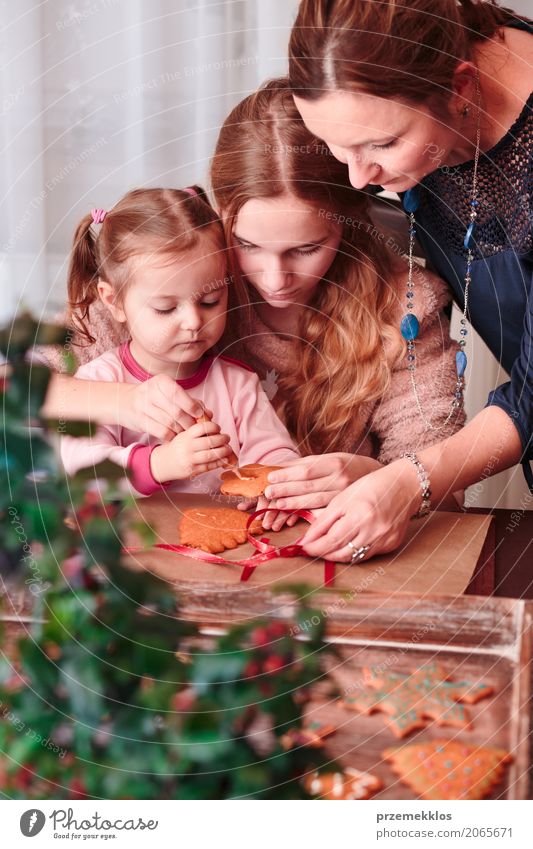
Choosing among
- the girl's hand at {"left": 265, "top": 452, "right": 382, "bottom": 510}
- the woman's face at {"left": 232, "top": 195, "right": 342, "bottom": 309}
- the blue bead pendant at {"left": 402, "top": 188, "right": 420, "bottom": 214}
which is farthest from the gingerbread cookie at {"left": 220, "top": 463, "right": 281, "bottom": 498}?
the blue bead pendant at {"left": 402, "top": 188, "right": 420, "bottom": 214}

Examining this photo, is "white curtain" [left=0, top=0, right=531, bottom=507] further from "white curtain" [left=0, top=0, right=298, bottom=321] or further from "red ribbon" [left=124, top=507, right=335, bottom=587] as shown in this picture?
"red ribbon" [left=124, top=507, right=335, bottom=587]

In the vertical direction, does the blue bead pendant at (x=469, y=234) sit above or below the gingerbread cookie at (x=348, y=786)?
above

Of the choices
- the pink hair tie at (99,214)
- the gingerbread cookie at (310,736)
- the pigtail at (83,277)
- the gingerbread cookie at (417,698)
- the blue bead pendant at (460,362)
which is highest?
the pink hair tie at (99,214)

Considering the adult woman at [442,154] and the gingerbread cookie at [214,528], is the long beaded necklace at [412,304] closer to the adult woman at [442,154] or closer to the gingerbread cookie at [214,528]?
the adult woman at [442,154]

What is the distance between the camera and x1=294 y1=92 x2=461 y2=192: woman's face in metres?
0.67

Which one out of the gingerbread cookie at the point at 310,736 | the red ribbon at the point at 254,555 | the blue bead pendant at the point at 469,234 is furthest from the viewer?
the blue bead pendant at the point at 469,234

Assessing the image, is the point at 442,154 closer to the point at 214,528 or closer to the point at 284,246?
the point at 284,246

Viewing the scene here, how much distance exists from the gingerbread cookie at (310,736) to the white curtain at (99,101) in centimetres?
38

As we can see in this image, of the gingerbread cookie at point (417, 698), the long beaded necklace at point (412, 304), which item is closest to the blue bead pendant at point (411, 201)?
the long beaded necklace at point (412, 304)

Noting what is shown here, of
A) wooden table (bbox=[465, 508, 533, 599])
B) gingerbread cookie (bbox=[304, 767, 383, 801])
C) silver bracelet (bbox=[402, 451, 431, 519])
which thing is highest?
silver bracelet (bbox=[402, 451, 431, 519])

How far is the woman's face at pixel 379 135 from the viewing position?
67 cm

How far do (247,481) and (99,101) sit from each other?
0.33 meters

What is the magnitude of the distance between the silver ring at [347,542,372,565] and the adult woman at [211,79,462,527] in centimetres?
5
